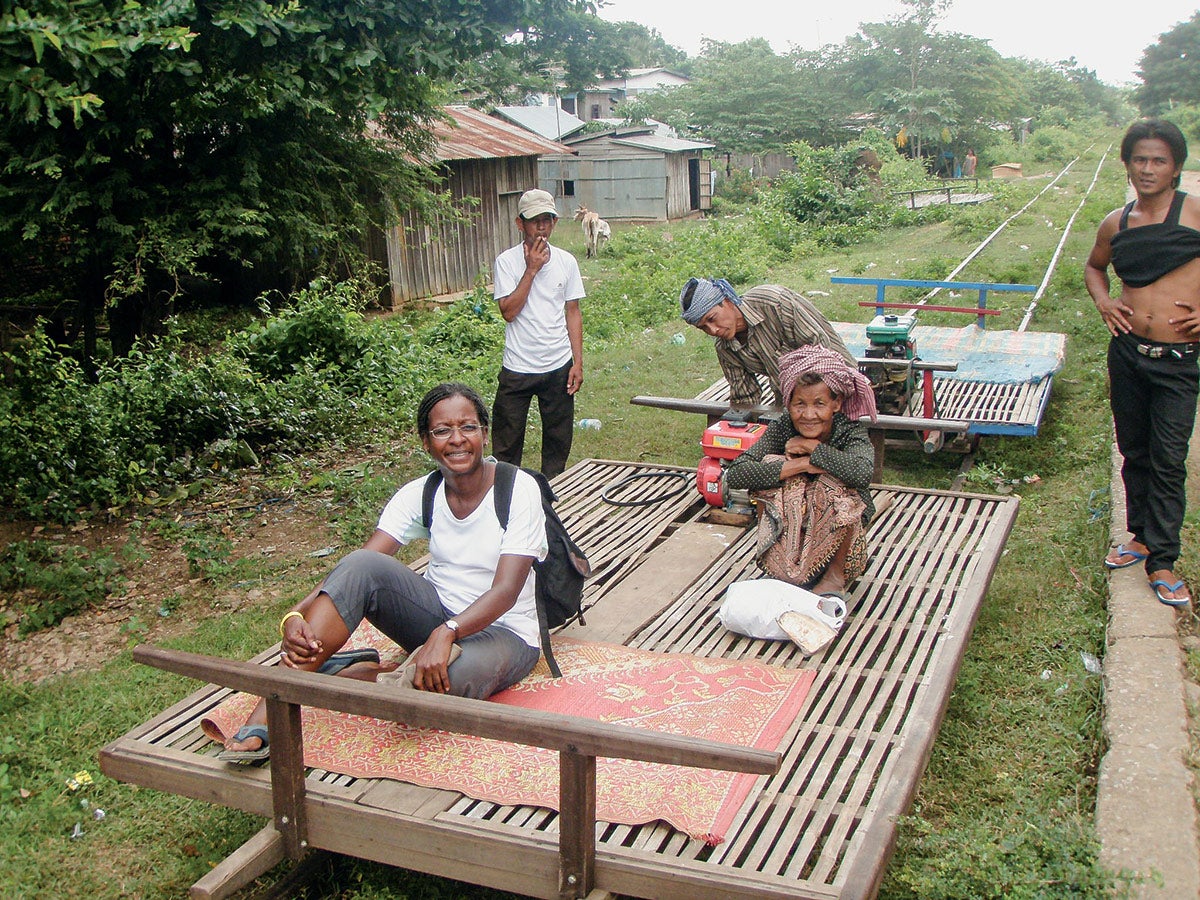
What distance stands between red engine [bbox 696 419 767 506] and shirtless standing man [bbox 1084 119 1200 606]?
1745mm

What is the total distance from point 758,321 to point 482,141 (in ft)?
45.7

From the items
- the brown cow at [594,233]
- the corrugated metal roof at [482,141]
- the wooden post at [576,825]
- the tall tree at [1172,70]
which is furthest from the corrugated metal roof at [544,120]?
the tall tree at [1172,70]

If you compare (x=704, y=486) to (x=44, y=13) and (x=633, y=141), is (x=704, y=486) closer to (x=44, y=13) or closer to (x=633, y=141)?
(x=44, y=13)


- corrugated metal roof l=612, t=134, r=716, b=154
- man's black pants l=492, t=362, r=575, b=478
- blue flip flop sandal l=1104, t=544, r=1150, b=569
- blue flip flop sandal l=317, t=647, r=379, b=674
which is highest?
corrugated metal roof l=612, t=134, r=716, b=154

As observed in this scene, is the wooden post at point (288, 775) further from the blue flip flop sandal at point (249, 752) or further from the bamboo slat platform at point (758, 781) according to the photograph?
the blue flip flop sandal at point (249, 752)

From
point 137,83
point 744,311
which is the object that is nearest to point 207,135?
point 137,83

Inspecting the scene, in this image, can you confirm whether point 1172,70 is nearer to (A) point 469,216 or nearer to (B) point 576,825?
(A) point 469,216

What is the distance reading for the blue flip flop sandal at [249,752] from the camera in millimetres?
3184

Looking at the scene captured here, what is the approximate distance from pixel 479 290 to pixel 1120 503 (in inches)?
433

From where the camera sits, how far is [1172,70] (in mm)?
57469

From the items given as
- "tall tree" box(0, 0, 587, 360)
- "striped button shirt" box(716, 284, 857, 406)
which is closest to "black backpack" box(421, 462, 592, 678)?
"striped button shirt" box(716, 284, 857, 406)

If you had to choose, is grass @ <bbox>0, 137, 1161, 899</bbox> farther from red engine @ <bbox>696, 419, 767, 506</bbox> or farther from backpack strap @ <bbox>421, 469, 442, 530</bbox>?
red engine @ <bbox>696, 419, 767, 506</bbox>

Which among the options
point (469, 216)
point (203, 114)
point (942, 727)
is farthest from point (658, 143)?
point (942, 727)

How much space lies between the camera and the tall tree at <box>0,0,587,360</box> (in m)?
4.45
